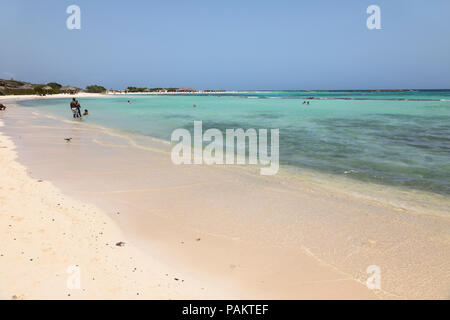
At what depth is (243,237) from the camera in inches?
179

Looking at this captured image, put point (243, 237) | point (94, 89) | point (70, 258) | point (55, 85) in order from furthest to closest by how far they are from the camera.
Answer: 1. point (94, 89)
2. point (55, 85)
3. point (243, 237)
4. point (70, 258)

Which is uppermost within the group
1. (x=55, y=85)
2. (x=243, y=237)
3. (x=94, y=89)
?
(x=94, y=89)

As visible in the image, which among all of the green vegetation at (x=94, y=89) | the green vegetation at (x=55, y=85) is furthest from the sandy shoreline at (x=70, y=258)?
the green vegetation at (x=94, y=89)

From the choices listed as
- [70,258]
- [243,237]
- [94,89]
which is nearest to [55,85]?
[94,89]

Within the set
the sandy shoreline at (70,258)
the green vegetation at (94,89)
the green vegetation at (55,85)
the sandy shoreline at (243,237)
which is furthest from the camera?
the green vegetation at (94,89)

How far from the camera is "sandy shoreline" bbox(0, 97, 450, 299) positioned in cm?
337

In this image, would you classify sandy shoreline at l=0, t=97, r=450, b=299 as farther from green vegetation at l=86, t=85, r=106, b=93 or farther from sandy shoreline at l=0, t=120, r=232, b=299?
green vegetation at l=86, t=85, r=106, b=93

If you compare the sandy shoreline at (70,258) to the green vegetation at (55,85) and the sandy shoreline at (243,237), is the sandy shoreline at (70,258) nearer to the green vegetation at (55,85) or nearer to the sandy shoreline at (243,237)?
the sandy shoreline at (243,237)

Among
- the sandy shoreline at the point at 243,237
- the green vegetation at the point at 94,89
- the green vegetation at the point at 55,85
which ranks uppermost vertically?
the green vegetation at the point at 94,89

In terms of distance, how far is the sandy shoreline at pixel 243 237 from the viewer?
3369mm

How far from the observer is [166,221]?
509 cm

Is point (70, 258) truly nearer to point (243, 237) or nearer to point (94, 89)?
point (243, 237)
